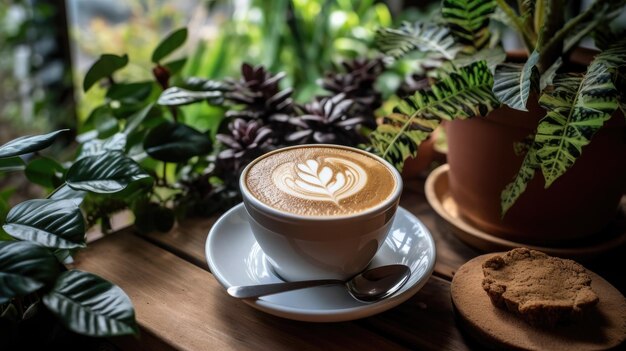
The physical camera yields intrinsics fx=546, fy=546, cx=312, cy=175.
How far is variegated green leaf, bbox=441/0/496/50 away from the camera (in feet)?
3.18

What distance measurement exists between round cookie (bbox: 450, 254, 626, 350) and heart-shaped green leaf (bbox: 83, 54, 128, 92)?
0.77 meters

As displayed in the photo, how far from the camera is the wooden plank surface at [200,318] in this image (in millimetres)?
778

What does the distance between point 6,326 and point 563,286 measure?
74 centimetres

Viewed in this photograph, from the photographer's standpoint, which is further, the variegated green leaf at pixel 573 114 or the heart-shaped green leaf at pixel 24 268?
the variegated green leaf at pixel 573 114

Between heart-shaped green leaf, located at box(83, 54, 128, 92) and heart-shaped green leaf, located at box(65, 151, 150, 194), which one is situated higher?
heart-shaped green leaf, located at box(83, 54, 128, 92)

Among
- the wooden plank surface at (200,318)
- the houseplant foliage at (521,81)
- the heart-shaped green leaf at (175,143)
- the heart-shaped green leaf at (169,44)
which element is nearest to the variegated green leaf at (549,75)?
the houseplant foliage at (521,81)

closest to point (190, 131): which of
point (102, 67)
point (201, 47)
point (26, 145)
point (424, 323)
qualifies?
point (102, 67)

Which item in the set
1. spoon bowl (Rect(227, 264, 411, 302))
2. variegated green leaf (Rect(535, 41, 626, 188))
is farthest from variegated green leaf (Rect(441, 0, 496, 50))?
spoon bowl (Rect(227, 264, 411, 302))

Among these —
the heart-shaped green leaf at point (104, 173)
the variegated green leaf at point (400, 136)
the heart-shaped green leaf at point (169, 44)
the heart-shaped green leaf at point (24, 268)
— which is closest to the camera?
the heart-shaped green leaf at point (24, 268)

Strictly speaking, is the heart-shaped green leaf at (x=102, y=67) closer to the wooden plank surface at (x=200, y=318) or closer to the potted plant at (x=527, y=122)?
the wooden plank surface at (x=200, y=318)

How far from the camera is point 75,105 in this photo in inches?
85.8

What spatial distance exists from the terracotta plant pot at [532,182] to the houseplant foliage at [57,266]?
1.86 ft

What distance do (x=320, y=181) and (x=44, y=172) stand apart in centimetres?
54

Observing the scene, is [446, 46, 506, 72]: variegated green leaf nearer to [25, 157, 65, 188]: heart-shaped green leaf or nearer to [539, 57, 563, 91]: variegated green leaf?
[539, 57, 563, 91]: variegated green leaf
